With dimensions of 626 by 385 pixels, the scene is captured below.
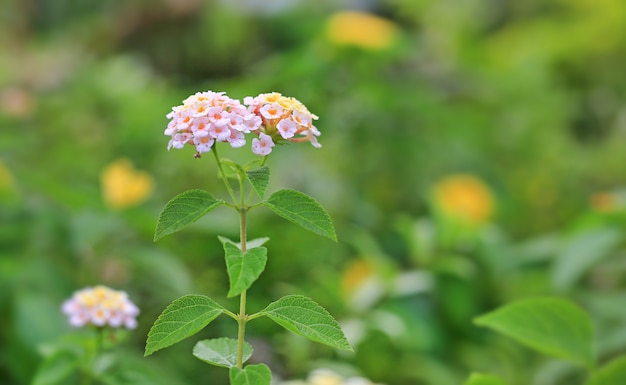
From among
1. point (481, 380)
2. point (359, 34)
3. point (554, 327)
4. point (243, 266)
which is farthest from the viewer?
point (359, 34)

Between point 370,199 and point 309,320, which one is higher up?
point 370,199

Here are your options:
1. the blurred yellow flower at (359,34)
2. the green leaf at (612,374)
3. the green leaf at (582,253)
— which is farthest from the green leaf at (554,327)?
the blurred yellow flower at (359,34)

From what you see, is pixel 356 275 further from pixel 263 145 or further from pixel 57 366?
pixel 263 145

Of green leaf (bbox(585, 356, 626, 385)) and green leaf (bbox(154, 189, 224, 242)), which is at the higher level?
green leaf (bbox(585, 356, 626, 385))

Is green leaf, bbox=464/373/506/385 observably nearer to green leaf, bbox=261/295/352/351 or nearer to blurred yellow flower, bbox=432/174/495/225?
green leaf, bbox=261/295/352/351

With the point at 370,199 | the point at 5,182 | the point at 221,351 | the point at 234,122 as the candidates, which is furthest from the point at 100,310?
the point at 370,199

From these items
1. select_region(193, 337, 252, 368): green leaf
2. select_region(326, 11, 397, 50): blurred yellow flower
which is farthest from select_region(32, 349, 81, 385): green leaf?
select_region(326, 11, 397, 50): blurred yellow flower
